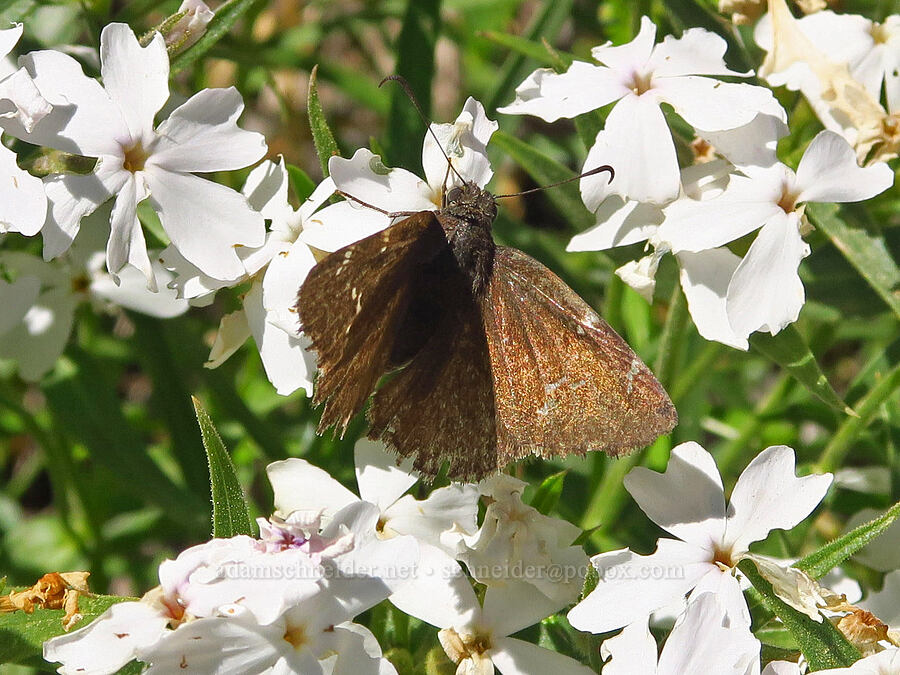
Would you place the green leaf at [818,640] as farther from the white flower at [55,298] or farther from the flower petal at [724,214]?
the white flower at [55,298]

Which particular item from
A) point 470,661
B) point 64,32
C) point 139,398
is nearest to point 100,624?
point 470,661

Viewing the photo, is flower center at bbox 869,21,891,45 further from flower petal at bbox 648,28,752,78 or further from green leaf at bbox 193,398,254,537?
green leaf at bbox 193,398,254,537

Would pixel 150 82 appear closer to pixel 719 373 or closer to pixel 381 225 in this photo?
pixel 381 225

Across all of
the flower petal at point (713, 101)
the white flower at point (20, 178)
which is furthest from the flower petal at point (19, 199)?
the flower petal at point (713, 101)

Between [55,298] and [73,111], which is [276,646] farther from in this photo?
[55,298]

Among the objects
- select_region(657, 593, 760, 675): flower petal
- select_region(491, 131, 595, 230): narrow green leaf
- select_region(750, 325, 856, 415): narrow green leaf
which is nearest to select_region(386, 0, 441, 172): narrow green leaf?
select_region(491, 131, 595, 230): narrow green leaf
